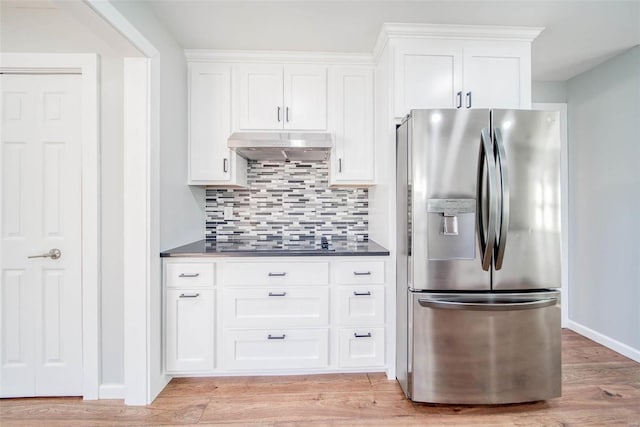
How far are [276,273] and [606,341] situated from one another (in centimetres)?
297

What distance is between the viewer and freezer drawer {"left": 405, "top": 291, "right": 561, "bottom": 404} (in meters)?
1.70

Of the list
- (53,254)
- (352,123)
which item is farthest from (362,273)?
(53,254)

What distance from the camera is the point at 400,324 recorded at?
1945 millimetres

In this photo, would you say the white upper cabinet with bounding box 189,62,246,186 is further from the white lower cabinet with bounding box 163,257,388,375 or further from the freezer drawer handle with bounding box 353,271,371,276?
the freezer drawer handle with bounding box 353,271,371,276

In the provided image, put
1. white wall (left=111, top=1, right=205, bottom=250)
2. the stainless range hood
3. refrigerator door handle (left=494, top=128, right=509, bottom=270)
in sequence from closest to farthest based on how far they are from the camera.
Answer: refrigerator door handle (left=494, top=128, right=509, bottom=270) → white wall (left=111, top=1, right=205, bottom=250) → the stainless range hood

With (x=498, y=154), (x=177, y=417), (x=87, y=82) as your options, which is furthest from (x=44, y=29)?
(x=498, y=154)

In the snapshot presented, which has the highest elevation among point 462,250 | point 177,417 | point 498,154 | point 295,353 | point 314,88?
point 314,88

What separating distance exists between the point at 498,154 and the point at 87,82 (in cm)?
251

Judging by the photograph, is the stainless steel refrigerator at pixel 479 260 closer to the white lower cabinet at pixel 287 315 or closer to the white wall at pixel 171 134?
the white lower cabinet at pixel 287 315

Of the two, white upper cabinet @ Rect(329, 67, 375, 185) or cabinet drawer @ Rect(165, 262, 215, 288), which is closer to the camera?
cabinet drawer @ Rect(165, 262, 215, 288)

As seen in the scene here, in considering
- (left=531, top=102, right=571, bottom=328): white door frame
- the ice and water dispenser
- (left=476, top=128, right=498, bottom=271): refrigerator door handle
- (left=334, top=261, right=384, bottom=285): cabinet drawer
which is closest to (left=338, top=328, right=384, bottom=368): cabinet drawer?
(left=334, top=261, right=384, bottom=285): cabinet drawer

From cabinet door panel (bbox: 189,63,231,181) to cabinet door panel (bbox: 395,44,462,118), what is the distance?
1.37 metres

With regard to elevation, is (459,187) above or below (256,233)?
above

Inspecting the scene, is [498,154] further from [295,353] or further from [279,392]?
[279,392]
